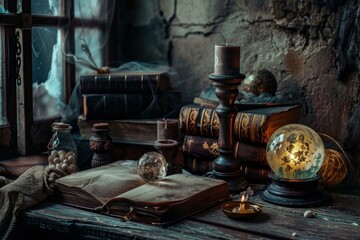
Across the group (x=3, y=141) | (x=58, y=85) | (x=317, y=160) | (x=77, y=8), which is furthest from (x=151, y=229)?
(x=77, y=8)

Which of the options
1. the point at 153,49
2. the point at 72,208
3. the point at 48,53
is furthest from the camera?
the point at 153,49

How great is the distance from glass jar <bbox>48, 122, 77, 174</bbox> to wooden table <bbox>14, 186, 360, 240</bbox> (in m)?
0.15

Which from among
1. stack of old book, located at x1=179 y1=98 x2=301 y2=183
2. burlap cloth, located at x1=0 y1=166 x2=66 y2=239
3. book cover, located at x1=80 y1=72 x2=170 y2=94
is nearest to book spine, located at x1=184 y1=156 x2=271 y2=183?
stack of old book, located at x1=179 y1=98 x2=301 y2=183

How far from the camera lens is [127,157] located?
1.72 metres

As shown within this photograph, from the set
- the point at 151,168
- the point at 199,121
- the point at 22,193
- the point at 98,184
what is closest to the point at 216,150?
the point at 199,121

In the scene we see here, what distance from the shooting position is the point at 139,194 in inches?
49.1

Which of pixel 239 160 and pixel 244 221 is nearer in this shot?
pixel 244 221

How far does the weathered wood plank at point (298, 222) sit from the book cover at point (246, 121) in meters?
0.20

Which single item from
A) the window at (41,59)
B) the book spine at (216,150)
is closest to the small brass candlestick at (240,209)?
the book spine at (216,150)

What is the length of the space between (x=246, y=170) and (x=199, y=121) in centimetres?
18

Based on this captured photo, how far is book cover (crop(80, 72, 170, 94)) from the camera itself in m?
1.73

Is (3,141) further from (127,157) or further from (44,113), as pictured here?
(127,157)

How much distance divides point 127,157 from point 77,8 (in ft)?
1.70

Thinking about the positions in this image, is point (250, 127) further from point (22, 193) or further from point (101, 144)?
point (22, 193)
